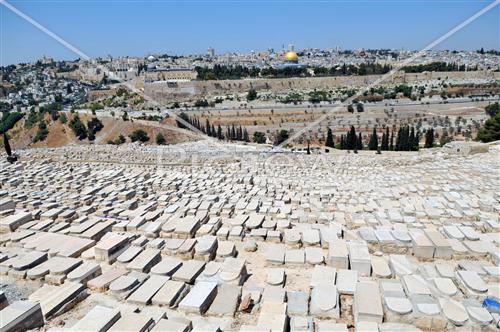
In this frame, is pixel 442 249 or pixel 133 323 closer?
pixel 133 323

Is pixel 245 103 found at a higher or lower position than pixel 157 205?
higher

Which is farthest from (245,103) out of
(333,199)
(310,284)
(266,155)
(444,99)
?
(310,284)

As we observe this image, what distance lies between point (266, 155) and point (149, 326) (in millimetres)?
14791

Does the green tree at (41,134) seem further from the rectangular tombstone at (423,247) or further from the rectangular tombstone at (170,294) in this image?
the rectangular tombstone at (423,247)

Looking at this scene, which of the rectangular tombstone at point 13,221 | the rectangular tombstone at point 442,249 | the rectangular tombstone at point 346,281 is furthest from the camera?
the rectangular tombstone at point 13,221

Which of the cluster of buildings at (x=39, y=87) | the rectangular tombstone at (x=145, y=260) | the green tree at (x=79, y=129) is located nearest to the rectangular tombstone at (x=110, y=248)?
the rectangular tombstone at (x=145, y=260)

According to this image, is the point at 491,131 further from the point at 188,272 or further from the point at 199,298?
the point at 199,298

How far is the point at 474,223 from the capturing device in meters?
6.50

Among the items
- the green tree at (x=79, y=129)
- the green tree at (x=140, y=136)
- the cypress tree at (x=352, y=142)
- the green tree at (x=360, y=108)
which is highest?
the green tree at (x=360, y=108)

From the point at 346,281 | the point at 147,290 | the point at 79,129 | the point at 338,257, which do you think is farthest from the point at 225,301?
the point at 79,129

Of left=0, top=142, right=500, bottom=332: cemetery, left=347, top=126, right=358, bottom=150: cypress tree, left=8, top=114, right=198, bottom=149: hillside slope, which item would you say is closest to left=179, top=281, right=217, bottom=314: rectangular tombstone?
left=0, top=142, right=500, bottom=332: cemetery

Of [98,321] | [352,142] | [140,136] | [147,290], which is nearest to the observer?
[98,321]

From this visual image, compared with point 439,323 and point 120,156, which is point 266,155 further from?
point 439,323

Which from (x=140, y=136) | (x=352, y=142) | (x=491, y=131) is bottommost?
(x=352, y=142)
